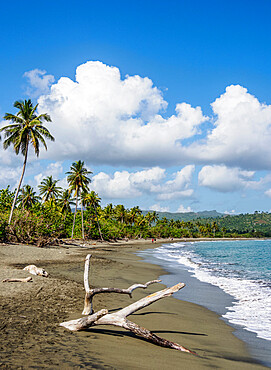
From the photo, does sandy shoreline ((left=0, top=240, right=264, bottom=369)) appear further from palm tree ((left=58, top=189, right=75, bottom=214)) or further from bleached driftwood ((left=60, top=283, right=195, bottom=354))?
palm tree ((left=58, top=189, right=75, bottom=214))

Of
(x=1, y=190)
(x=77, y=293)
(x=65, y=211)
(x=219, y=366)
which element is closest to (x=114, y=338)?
(x=219, y=366)

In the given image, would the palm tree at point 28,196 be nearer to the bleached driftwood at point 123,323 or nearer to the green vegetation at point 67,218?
the green vegetation at point 67,218

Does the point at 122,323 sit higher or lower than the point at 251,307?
higher

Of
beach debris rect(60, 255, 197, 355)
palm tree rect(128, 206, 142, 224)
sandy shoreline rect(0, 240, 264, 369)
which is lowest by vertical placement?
sandy shoreline rect(0, 240, 264, 369)

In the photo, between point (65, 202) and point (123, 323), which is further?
point (65, 202)

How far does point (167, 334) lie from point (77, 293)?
4310 mm

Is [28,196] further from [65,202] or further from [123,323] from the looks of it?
[123,323]

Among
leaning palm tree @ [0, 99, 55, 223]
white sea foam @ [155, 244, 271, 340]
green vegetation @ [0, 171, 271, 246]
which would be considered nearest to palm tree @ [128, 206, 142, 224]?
green vegetation @ [0, 171, 271, 246]

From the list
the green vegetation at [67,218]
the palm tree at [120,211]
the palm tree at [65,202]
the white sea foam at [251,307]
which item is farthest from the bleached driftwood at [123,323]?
the palm tree at [120,211]

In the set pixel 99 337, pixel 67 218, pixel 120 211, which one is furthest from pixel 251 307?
pixel 120 211

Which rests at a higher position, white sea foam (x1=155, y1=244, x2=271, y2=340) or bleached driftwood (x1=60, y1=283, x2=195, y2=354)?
bleached driftwood (x1=60, y1=283, x2=195, y2=354)

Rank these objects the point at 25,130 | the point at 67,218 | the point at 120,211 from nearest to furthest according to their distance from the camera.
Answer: the point at 25,130
the point at 67,218
the point at 120,211

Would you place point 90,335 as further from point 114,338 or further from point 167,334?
point 167,334

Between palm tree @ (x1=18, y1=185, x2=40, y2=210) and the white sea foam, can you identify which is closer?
the white sea foam
